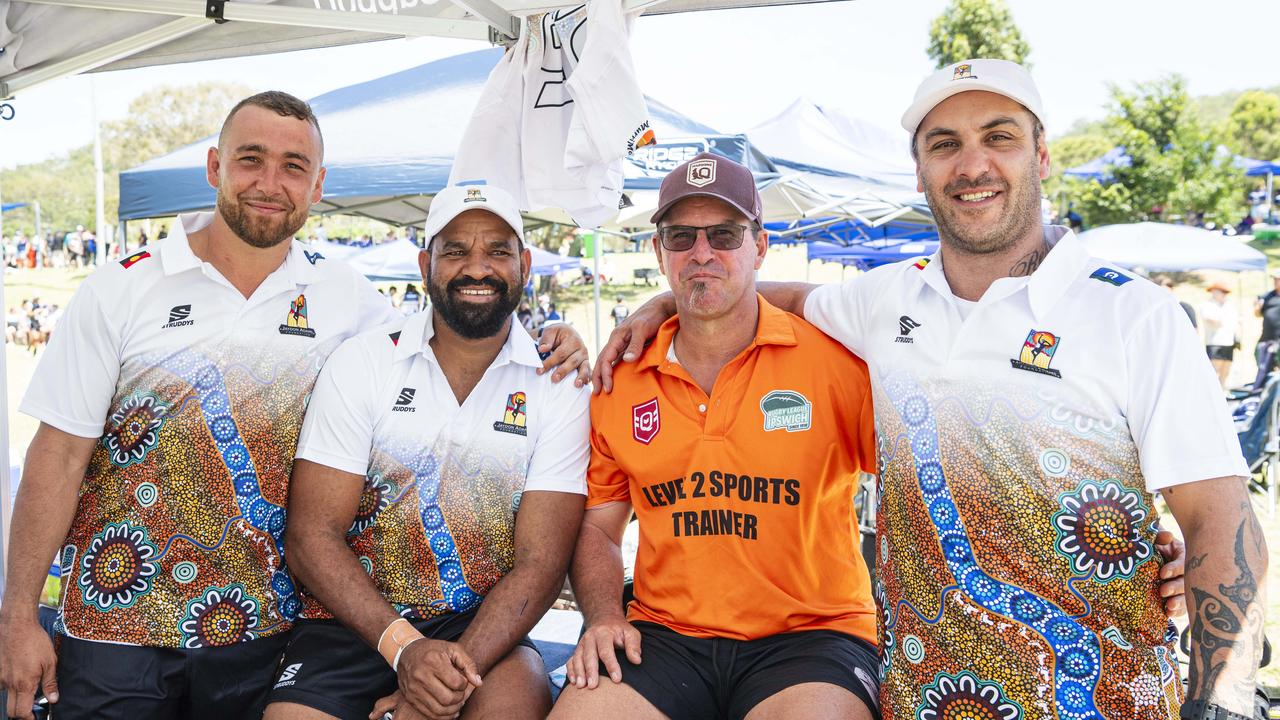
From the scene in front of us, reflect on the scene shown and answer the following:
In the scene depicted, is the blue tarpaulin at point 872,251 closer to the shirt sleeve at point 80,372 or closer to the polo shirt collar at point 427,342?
the polo shirt collar at point 427,342

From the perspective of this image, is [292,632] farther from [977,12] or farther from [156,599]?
[977,12]

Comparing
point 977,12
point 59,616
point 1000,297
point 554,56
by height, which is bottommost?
point 59,616

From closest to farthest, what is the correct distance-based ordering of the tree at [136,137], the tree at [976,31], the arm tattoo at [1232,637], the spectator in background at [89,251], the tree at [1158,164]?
the arm tattoo at [1232,637]
the tree at [1158,164]
the tree at [976,31]
the spectator in background at [89,251]
the tree at [136,137]

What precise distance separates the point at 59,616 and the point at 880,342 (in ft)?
8.59

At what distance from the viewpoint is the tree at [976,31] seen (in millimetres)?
A: 34656

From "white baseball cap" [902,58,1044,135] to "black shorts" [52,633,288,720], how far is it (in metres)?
2.57

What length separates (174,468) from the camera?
9.04 ft

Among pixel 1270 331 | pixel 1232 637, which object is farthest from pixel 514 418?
pixel 1270 331

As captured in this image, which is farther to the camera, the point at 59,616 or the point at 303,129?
the point at 303,129

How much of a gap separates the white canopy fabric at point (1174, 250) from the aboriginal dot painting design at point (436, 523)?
43.0 feet

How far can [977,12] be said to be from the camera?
3491cm

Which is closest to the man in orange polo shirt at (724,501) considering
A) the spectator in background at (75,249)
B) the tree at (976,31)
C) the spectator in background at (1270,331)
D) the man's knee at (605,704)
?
the man's knee at (605,704)

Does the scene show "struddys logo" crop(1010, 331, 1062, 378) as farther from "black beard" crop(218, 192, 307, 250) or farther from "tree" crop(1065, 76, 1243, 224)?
"tree" crop(1065, 76, 1243, 224)

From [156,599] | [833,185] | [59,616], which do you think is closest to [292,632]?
[156,599]
